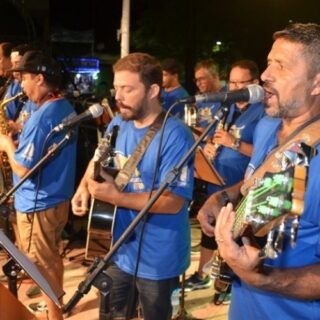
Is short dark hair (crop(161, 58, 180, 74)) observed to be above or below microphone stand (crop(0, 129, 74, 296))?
above

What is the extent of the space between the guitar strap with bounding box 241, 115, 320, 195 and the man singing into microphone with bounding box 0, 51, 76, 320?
2.05 m

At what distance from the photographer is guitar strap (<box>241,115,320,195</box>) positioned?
1995 mm

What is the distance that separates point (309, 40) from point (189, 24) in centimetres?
1430

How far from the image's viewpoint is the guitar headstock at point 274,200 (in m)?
1.47

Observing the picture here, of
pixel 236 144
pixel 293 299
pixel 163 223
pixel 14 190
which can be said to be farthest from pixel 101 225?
pixel 236 144

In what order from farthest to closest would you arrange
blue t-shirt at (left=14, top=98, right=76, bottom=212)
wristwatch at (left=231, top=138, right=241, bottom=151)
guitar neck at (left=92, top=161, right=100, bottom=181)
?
wristwatch at (left=231, top=138, right=241, bottom=151)
blue t-shirt at (left=14, top=98, right=76, bottom=212)
guitar neck at (left=92, top=161, right=100, bottom=181)

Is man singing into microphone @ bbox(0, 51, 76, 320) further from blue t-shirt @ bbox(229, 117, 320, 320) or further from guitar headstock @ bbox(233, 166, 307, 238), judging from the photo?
guitar headstock @ bbox(233, 166, 307, 238)

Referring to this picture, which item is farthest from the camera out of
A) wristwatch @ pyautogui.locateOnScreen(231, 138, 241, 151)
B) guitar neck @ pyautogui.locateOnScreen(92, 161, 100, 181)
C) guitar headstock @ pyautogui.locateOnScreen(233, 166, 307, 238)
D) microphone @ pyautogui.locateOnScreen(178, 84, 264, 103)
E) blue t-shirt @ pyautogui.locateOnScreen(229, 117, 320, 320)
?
wristwatch @ pyautogui.locateOnScreen(231, 138, 241, 151)

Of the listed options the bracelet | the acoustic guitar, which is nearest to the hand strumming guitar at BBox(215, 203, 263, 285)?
the bracelet

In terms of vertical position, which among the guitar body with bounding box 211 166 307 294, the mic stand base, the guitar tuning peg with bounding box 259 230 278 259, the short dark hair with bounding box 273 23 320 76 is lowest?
the mic stand base

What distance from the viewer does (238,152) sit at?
4.75 m

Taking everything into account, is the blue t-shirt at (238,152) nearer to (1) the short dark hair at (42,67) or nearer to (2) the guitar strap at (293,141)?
(1) the short dark hair at (42,67)

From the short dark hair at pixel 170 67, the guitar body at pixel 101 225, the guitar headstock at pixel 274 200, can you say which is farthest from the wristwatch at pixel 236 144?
the guitar headstock at pixel 274 200

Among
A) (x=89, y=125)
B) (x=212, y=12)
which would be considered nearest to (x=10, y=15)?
(x=89, y=125)
